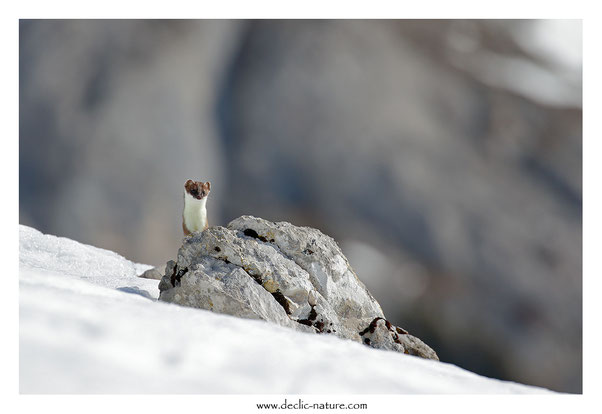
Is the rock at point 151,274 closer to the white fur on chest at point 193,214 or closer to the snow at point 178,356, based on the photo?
the white fur on chest at point 193,214

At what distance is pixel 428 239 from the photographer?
1422 centimetres

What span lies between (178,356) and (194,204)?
12.0ft

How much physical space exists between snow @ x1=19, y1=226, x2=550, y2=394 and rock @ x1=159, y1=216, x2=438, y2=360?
0.70 m

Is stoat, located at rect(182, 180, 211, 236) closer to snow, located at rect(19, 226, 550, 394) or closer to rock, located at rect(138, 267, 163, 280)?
rock, located at rect(138, 267, 163, 280)

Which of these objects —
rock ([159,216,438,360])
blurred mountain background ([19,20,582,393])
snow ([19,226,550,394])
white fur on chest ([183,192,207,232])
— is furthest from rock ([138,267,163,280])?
blurred mountain background ([19,20,582,393])

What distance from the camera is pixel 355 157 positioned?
14.3m

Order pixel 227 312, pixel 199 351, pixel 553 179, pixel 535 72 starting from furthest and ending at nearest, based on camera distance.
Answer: pixel 535 72 → pixel 553 179 → pixel 227 312 → pixel 199 351

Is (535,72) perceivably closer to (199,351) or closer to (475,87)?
(475,87)

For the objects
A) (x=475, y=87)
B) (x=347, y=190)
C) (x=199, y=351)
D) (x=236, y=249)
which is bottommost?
(x=199, y=351)

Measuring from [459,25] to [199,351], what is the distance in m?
15.4

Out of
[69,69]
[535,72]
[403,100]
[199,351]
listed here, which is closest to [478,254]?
[403,100]

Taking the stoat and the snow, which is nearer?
the snow

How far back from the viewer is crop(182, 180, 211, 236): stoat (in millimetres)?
5855

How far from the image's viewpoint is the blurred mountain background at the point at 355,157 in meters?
13.4
